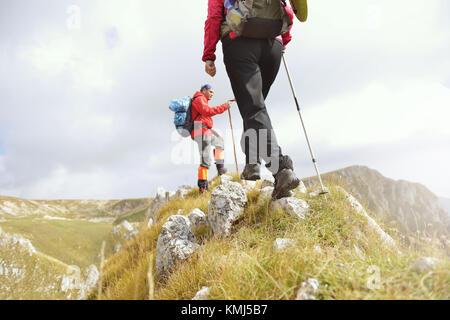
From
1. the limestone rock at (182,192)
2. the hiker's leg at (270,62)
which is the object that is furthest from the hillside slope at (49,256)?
the hiker's leg at (270,62)

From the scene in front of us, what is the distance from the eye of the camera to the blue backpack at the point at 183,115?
6.76m

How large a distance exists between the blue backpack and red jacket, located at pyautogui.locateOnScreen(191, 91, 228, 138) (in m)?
0.10

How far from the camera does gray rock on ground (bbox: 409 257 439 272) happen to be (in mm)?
1274

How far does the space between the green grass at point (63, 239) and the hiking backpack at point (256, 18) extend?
9405mm

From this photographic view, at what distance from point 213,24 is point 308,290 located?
3.23 metres

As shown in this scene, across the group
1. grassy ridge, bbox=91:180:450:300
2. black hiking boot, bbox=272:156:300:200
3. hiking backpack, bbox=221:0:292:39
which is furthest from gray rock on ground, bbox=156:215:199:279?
hiking backpack, bbox=221:0:292:39

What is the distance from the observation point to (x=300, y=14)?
2969 millimetres

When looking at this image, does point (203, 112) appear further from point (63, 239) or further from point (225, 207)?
point (63, 239)

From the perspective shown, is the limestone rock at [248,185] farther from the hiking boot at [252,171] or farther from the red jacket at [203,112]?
the red jacket at [203,112]

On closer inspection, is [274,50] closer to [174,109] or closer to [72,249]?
[174,109]

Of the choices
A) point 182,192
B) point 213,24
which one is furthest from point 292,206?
point 182,192

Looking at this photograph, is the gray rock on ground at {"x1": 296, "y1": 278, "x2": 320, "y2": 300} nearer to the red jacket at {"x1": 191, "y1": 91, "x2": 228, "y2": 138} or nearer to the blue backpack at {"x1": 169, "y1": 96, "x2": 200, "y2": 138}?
the red jacket at {"x1": 191, "y1": 91, "x2": 228, "y2": 138}

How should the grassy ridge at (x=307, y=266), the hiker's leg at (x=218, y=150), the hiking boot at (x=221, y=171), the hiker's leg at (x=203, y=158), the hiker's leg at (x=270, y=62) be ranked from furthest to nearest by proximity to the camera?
the hiking boot at (x=221, y=171), the hiker's leg at (x=218, y=150), the hiker's leg at (x=203, y=158), the hiker's leg at (x=270, y=62), the grassy ridge at (x=307, y=266)
